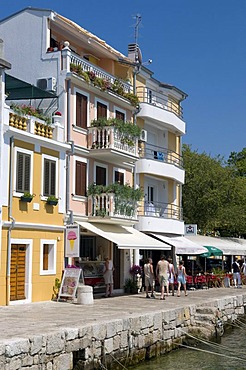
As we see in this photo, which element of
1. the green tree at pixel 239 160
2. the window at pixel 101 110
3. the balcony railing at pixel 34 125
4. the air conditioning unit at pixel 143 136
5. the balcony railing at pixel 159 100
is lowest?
the balcony railing at pixel 34 125

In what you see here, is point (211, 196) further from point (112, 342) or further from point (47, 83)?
point (112, 342)

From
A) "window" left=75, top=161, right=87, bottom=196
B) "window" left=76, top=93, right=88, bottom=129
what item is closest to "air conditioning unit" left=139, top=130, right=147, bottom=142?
"window" left=76, top=93, right=88, bottom=129

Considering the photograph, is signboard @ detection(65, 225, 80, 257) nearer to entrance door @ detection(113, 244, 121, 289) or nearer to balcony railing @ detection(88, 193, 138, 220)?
balcony railing @ detection(88, 193, 138, 220)

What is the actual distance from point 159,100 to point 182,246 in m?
9.47

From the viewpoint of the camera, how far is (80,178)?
27.5m

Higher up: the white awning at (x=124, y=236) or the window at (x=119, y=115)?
the window at (x=119, y=115)

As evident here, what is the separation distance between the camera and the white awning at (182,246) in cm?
3326

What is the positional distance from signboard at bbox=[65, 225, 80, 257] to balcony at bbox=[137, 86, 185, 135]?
1032 centimetres

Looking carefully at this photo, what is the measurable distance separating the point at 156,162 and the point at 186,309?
1408 centimetres

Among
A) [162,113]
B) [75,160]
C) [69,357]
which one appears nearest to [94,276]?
[75,160]

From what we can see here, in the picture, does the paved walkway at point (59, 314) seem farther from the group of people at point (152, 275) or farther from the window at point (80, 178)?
the window at point (80, 178)

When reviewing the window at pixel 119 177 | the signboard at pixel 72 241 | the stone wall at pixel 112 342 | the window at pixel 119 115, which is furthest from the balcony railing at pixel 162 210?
the stone wall at pixel 112 342

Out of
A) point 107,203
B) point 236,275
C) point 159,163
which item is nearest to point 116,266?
point 107,203

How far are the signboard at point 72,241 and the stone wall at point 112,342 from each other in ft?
18.4
